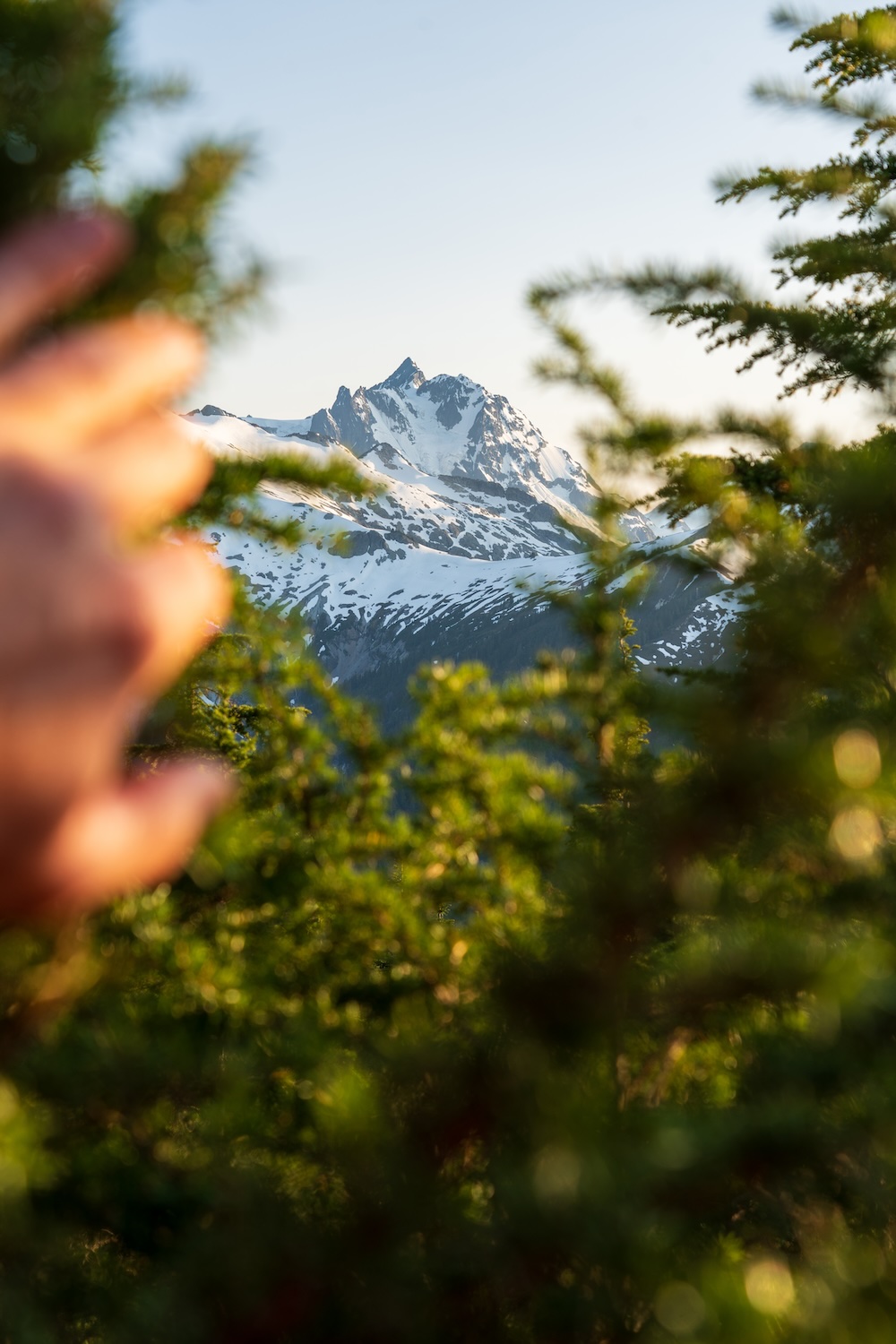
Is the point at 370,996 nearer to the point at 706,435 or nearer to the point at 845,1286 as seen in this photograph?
the point at 845,1286

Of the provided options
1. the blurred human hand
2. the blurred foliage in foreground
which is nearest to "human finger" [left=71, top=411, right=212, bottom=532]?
the blurred human hand

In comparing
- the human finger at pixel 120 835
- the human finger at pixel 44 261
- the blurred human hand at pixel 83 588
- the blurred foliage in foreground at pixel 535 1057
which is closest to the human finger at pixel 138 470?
the blurred human hand at pixel 83 588

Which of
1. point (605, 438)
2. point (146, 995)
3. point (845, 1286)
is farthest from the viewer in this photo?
point (605, 438)

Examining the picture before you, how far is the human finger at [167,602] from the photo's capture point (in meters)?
0.85

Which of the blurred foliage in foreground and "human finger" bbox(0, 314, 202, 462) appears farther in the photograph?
the blurred foliage in foreground

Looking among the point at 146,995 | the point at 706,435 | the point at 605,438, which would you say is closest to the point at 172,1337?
the point at 146,995

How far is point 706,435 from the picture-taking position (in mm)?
6488

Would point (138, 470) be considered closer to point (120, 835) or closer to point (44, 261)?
point (44, 261)

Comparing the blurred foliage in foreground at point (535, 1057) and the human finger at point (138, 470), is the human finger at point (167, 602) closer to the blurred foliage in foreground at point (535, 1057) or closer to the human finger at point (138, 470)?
the human finger at point (138, 470)

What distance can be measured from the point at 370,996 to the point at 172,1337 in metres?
1.73

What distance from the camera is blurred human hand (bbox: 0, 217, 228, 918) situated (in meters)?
0.75

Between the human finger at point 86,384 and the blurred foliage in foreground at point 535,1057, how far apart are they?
1.26 m

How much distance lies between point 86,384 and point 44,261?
6.3 inches

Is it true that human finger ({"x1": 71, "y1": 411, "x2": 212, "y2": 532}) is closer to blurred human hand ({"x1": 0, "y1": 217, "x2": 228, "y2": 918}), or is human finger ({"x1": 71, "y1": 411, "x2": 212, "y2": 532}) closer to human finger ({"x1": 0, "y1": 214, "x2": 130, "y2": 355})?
blurred human hand ({"x1": 0, "y1": 217, "x2": 228, "y2": 918})
